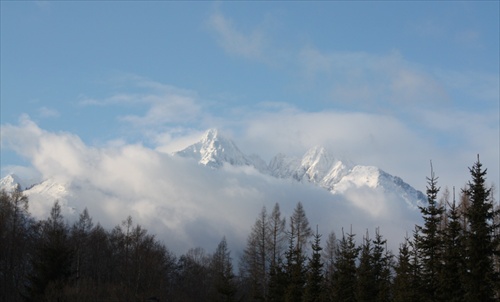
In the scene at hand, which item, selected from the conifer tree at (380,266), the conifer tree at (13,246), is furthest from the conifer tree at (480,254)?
the conifer tree at (13,246)

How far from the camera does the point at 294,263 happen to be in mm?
63062

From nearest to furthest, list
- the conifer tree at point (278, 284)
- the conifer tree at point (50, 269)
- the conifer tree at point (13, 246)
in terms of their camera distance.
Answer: the conifer tree at point (50, 269) < the conifer tree at point (278, 284) < the conifer tree at point (13, 246)

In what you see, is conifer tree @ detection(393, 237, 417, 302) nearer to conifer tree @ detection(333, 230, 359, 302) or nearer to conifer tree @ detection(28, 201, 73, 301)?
conifer tree @ detection(333, 230, 359, 302)

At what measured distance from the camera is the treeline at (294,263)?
36594mm

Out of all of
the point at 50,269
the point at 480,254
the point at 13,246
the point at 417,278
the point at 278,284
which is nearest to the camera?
the point at 480,254

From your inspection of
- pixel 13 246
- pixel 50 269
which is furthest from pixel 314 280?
pixel 13 246

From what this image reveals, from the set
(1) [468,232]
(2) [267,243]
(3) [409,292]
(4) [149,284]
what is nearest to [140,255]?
(4) [149,284]

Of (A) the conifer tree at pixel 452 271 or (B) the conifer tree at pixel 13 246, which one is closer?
(A) the conifer tree at pixel 452 271

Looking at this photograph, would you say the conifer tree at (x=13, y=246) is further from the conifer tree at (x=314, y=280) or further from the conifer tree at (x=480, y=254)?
the conifer tree at (x=480, y=254)

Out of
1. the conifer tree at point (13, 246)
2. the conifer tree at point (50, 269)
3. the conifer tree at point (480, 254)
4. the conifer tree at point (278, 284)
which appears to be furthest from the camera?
the conifer tree at point (13, 246)

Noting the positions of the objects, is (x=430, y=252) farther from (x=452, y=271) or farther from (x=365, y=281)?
(x=365, y=281)

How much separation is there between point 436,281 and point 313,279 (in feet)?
59.3

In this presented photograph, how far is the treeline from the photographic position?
36594mm

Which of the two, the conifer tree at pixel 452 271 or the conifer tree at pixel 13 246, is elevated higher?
the conifer tree at pixel 13 246
